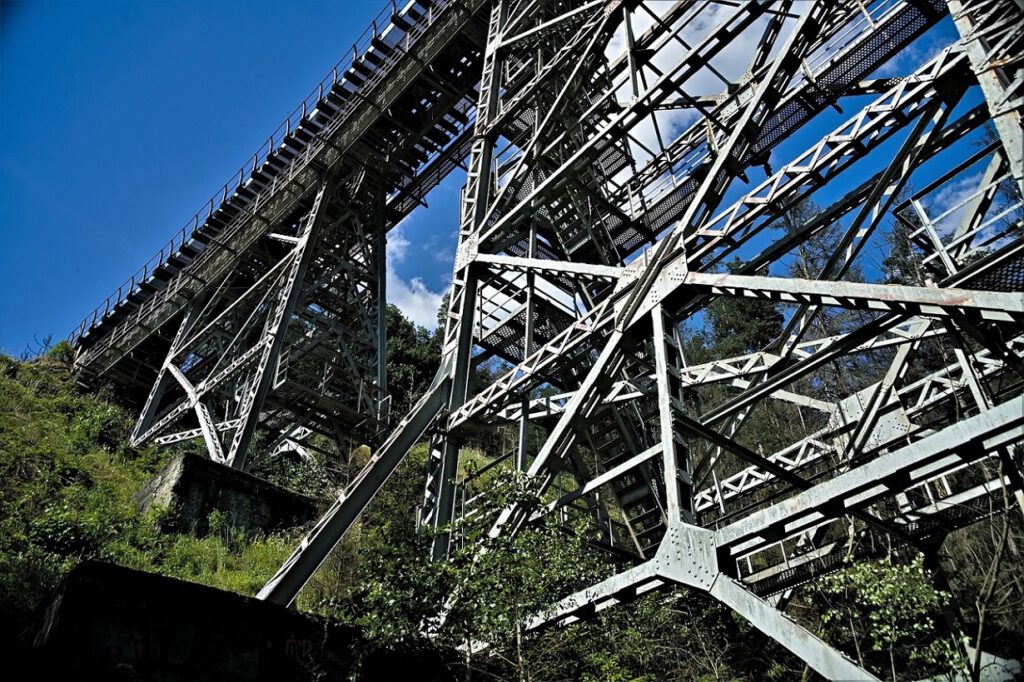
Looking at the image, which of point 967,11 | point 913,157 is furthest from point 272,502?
point 967,11

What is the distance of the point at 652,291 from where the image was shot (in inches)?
309

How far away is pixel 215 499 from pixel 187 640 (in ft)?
23.4

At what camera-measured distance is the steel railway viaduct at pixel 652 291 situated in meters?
6.40

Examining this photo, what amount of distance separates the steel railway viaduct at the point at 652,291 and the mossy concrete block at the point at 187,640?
1.51 m

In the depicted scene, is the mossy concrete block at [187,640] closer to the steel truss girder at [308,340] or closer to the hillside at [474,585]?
the hillside at [474,585]

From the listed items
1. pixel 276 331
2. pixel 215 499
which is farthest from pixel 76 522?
pixel 276 331

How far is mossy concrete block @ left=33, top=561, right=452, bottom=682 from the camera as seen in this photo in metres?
5.40

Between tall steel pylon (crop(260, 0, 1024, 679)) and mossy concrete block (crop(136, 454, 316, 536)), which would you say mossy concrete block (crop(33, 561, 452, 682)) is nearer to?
tall steel pylon (crop(260, 0, 1024, 679))

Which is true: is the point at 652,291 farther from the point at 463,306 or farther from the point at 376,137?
the point at 376,137

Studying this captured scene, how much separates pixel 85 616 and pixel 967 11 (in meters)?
8.95

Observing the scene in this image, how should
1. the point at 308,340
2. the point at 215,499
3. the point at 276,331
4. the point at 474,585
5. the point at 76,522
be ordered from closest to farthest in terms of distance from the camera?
1. the point at 474,585
2. the point at 76,522
3. the point at 215,499
4. the point at 276,331
5. the point at 308,340

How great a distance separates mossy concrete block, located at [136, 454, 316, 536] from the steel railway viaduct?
1348 millimetres

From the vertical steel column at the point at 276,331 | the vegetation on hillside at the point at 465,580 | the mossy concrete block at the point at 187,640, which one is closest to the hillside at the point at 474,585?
the vegetation on hillside at the point at 465,580

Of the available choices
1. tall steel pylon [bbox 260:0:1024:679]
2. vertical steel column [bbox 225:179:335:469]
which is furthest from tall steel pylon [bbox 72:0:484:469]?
tall steel pylon [bbox 260:0:1024:679]
